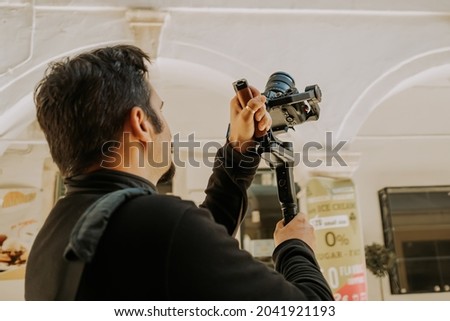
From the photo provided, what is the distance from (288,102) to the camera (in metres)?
1.33

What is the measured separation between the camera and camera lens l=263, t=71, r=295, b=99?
4.53ft

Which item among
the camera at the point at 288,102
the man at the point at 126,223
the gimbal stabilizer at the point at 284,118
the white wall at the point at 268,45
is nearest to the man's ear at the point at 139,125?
the man at the point at 126,223

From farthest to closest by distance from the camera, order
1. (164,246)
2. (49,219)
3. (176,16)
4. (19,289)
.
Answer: (19,289) < (176,16) < (49,219) < (164,246)

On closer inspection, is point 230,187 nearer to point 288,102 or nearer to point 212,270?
point 288,102

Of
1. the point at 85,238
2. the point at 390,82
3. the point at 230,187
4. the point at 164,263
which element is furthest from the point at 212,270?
the point at 390,82

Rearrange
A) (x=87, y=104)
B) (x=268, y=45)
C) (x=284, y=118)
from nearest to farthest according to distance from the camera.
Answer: (x=87, y=104) < (x=284, y=118) < (x=268, y=45)

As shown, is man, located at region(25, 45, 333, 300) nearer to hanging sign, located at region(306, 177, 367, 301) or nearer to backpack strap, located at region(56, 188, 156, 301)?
backpack strap, located at region(56, 188, 156, 301)

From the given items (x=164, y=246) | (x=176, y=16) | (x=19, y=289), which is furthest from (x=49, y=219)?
(x=19, y=289)

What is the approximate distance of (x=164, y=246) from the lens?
0.74m

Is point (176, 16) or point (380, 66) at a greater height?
point (176, 16)

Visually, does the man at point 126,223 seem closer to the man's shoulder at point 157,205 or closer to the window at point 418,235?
the man's shoulder at point 157,205

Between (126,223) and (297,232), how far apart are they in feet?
1.40
